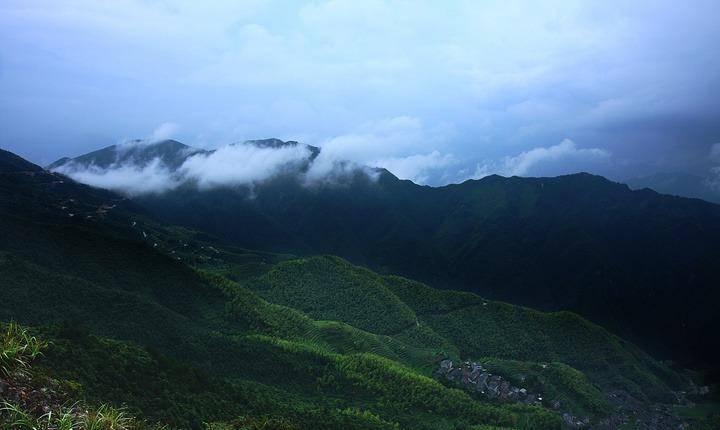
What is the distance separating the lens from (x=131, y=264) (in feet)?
367

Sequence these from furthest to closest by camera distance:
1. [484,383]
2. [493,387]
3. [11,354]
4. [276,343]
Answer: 1. [484,383]
2. [493,387]
3. [276,343]
4. [11,354]

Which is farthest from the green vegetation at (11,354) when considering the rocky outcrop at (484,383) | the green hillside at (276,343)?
the rocky outcrop at (484,383)

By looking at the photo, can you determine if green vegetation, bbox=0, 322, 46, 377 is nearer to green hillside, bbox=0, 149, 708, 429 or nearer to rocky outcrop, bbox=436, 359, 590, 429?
green hillside, bbox=0, 149, 708, 429

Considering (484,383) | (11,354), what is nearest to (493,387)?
(484,383)

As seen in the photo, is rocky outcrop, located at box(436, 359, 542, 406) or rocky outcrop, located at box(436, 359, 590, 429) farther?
rocky outcrop, located at box(436, 359, 542, 406)

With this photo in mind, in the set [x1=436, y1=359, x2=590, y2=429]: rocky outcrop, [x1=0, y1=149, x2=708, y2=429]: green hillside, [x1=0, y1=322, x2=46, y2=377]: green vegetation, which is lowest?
[x1=436, y1=359, x2=590, y2=429]: rocky outcrop

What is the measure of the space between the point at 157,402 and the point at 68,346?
1122 centimetres

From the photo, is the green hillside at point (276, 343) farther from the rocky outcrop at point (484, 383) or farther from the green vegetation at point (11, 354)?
the rocky outcrop at point (484, 383)

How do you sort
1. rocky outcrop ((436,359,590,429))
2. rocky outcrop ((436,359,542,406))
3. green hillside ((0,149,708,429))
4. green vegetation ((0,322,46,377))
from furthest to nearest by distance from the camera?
rocky outcrop ((436,359,542,406))
rocky outcrop ((436,359,590,429))
green hillside ((0,149,708,429))
green vegetation ((0,322,46,377))

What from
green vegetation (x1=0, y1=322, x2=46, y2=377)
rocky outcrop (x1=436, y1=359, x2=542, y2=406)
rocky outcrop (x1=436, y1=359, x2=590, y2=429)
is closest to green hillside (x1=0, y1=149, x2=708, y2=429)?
green vegetation (x1=0, y1=322, x2=46, y2=377)

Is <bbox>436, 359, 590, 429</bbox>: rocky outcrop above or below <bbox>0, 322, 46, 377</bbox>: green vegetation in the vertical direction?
below

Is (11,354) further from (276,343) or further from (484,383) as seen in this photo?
(484,383)

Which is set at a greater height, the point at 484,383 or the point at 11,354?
the point at 11,354

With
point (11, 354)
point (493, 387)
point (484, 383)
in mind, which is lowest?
point (493, 387)
